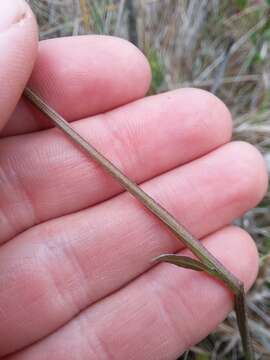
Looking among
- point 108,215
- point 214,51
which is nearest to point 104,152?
point 108,215

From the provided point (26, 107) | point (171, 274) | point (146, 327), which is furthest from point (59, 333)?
point (26, 107)

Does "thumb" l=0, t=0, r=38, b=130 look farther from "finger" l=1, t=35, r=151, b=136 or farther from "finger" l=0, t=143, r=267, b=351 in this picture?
"finger" l=0, t=143, r=267, b=351

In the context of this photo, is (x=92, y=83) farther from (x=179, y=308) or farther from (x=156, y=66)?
(x=179, y=308)

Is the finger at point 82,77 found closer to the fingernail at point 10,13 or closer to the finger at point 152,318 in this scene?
the fingernail at point 10,13

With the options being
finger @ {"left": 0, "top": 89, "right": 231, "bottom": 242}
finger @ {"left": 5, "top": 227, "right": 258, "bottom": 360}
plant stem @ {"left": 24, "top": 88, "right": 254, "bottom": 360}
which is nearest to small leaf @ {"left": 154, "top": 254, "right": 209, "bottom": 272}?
plant stem @ {"left": 24, "top": 88, "right": 254, "bottom": 360}

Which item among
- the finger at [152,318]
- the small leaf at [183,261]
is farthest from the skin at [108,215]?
the small leaf at [183,261]

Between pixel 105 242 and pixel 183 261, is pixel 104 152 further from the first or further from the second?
pixel 183 261

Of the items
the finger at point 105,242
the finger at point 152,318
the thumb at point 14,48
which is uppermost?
the thumb at point 14,48
